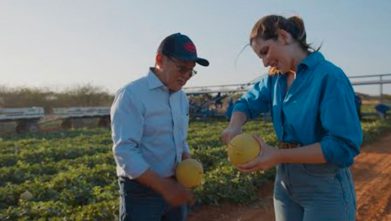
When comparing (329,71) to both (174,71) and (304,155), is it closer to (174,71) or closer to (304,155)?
(304,155)

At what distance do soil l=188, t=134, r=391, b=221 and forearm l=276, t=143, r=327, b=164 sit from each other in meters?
4.48

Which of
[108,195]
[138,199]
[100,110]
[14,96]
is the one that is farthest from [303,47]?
[14,96]

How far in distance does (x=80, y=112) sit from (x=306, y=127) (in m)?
29.4

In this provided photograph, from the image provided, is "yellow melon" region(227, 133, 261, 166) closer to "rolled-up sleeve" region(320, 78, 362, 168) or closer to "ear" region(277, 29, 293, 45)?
"rolled-up sleeve" region(320, 78, 362, 168)

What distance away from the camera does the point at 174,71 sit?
112 inches

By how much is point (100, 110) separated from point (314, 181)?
29.9 metres

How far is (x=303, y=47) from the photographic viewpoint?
8.24ft

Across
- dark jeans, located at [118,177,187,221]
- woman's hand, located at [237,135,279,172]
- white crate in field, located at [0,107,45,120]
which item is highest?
woman's hand, located at [237,135,279,172]

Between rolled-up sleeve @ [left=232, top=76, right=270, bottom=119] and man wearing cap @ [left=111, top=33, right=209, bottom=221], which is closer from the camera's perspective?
man wearing cap @ [left=111, top=33, right=209, bottom=221]

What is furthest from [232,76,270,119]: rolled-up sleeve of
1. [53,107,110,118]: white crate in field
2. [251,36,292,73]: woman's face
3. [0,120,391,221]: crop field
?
[53,107,110,118]: white crate in field

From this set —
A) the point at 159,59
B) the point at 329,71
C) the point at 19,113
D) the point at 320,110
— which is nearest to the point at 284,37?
the point at 329,71

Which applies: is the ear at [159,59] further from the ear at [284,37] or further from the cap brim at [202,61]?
the ear at [284,37]

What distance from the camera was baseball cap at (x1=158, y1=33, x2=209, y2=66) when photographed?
2764mm

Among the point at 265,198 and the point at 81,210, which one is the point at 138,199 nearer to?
the point at 81,210
